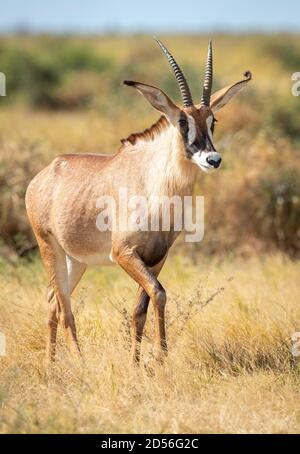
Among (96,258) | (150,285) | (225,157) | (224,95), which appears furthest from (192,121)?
(225,157)

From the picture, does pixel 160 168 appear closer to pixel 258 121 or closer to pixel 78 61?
pixel 258 121

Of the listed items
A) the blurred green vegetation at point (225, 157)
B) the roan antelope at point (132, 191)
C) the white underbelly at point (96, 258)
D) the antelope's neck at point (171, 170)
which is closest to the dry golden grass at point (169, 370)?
the roan antelope at point (132, 191)

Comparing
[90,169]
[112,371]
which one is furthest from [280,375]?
[90,169]

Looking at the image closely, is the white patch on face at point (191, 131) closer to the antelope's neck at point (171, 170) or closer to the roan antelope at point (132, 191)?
the roan antelope at point (132, 191)

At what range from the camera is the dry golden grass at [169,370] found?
20.5 ft

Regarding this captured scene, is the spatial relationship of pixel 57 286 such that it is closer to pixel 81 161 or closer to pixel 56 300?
pixel 56 300

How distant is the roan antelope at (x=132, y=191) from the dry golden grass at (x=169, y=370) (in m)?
0.28

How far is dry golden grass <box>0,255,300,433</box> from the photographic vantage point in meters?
6.25

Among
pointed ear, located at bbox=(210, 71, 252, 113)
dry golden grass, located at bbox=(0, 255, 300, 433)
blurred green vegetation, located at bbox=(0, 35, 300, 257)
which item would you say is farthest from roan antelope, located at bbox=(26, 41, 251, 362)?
blurred green vegetation, located at bbox=(0, 35, 300, 257)

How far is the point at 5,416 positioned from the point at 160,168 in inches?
94.4

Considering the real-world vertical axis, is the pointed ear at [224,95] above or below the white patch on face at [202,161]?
above

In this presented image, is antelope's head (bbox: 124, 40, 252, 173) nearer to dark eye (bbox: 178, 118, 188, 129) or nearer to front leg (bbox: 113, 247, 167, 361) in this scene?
dark eye (bbox: 178, 118, 188, 129)

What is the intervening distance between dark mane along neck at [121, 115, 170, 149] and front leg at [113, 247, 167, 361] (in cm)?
105

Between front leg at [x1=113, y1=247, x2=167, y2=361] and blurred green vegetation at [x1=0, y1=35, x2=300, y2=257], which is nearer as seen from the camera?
front leg at [x1=113, y1=247, x2=167, y2=361]
